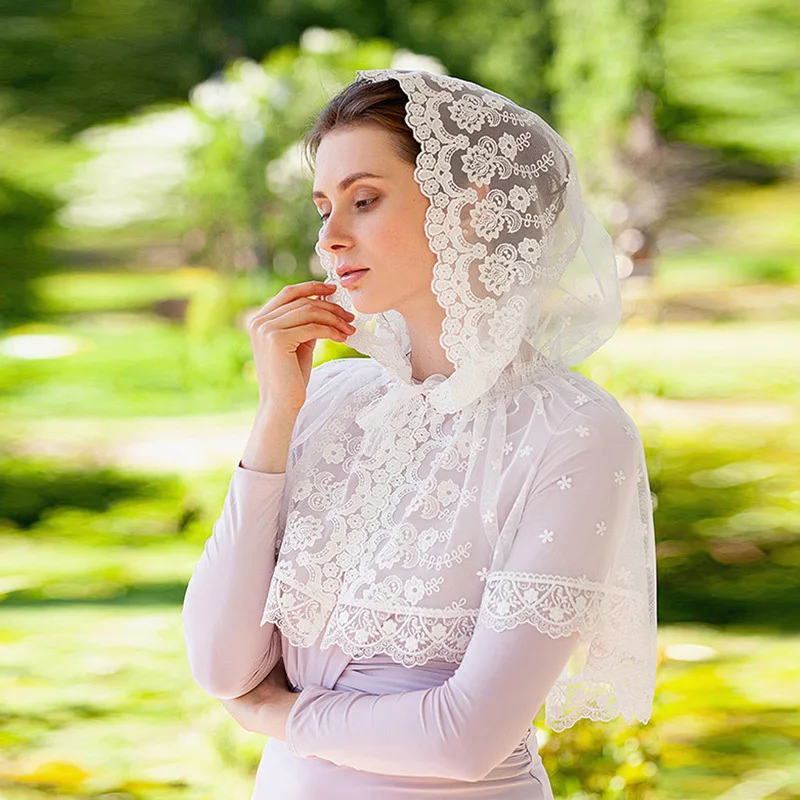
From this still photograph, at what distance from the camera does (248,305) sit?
14.2 feet

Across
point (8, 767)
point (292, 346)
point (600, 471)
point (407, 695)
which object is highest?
point (292, 346)

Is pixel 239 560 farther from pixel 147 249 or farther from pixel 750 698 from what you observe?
pixel 147 249

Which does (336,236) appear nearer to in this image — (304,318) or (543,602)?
(304,318)

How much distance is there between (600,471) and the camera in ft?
4.21

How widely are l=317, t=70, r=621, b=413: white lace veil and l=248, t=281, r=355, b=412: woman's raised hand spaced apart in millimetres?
48

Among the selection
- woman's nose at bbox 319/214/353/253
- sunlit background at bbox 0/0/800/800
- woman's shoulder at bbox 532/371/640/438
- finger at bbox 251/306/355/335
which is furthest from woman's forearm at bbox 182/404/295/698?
sunlit background at bbox 0/0/800/800

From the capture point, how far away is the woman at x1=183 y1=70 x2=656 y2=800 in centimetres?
126

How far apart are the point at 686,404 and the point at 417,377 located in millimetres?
2754

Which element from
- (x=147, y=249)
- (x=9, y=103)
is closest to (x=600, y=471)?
(x=147, y=249)

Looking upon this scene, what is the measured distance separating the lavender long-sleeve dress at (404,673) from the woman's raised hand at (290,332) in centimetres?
11

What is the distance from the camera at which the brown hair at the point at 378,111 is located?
1.38 meters

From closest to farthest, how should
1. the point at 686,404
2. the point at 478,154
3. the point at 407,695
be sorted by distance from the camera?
1. the point at 407,695
2. the point at 478,154
3. the point at 686,404

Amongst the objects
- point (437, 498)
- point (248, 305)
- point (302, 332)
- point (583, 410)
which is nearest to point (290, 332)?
point (302, 332)

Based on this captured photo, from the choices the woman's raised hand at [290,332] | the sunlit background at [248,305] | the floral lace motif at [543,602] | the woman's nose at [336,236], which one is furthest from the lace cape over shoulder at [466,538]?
the sunlit background at [248,305]
